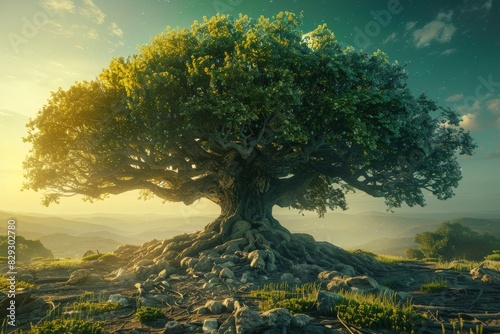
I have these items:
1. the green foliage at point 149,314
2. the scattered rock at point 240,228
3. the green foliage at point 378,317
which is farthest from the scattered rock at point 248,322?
the scattered rock at point 240,228

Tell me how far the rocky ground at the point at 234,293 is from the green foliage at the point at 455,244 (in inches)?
1817

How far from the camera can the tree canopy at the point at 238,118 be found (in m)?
20.2

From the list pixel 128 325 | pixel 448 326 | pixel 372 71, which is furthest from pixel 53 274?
pixel 372 71

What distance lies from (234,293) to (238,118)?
9952mm

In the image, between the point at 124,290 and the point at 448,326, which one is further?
Answer: the point at 124,290

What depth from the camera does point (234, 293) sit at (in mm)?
14641

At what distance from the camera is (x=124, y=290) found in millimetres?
15969

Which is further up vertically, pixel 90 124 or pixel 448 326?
pixel 90 124

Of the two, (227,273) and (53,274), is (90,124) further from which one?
(227,273)

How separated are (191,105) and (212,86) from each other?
5.93ft

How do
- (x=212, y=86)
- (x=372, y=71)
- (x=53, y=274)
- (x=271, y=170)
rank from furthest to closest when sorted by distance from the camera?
(x=271, y=170) → (x=372, y=71) → (x=53, y=274) → (x=212, y=86)

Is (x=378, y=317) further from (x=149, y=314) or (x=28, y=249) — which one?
(x=28, y=249)

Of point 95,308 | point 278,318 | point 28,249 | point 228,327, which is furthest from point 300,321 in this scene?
point 28,249

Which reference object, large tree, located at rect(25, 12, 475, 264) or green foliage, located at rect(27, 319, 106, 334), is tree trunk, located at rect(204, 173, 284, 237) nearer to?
large tree, located at rect(25, 12, 475, 264)
